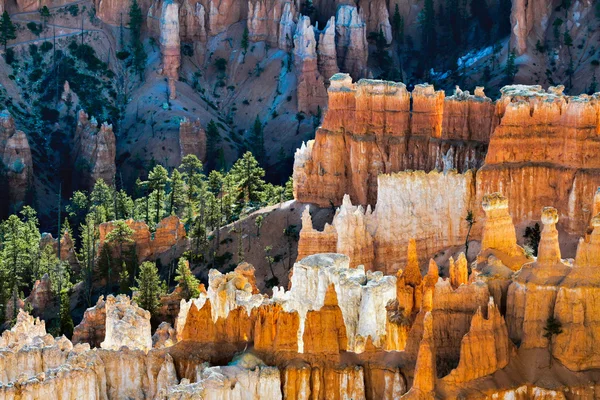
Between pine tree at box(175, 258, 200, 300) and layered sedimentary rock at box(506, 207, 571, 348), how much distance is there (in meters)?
30.1

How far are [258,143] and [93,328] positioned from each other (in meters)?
51.4

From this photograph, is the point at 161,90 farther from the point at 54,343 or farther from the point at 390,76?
the point at 54,343

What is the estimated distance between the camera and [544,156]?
78875mm

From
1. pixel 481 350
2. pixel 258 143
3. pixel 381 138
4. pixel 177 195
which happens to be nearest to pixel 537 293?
pixel 481 350

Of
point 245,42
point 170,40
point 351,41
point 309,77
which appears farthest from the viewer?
point 245,42

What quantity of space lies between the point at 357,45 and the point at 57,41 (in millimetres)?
25408

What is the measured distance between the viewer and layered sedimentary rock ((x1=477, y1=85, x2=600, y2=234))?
254 ft

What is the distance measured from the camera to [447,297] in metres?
52.5

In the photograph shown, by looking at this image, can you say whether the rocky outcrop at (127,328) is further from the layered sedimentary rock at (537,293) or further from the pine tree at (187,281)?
the layered sedimentary rock at (537,293)

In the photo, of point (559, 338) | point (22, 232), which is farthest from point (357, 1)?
point (559, 338)

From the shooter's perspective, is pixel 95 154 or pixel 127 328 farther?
pixel 95 154

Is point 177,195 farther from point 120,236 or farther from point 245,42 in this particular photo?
point 245,42

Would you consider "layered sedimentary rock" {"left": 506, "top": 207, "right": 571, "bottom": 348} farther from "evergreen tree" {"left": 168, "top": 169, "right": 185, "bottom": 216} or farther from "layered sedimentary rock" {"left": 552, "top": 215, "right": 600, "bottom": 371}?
"evergreen tree" {"left": 168, "top": 169, "right": 185, "bottom": 216}

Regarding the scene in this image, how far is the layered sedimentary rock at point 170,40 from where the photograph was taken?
133 metres
